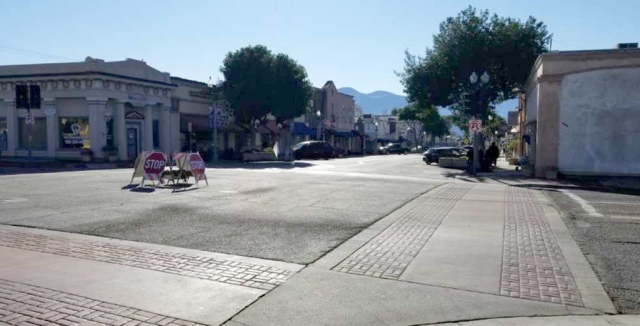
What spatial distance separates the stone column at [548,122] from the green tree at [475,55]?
8706 mm

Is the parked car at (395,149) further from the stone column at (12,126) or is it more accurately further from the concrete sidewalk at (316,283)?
the concrete sidewalk at (316,283)

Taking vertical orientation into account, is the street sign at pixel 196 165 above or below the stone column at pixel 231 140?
below

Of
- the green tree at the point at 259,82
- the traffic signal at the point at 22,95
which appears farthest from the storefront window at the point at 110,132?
the green tree at the point at 259,82

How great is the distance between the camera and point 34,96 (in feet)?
104

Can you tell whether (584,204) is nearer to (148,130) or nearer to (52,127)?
(148,130)

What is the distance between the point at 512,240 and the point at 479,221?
6.47 ft

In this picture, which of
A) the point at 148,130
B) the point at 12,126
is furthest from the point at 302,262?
the point at 12,126

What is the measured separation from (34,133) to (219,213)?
30.5m

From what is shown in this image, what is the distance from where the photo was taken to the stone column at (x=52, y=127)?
33688 millimetres

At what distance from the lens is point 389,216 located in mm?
10891

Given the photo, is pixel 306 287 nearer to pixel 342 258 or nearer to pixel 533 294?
pixel 342 258

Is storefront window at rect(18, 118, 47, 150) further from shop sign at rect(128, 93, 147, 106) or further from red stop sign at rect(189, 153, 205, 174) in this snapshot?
red stop sign at rect(189, 153, 205, 174)

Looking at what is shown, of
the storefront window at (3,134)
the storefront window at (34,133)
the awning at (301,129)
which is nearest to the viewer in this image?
the storefront window at (34,133)

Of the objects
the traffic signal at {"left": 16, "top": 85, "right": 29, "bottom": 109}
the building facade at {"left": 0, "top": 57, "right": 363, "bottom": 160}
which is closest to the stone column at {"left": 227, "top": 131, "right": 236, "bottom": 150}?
the building facade at {"left": 0, "top": 57, "right": 363, "bottom": 160}
